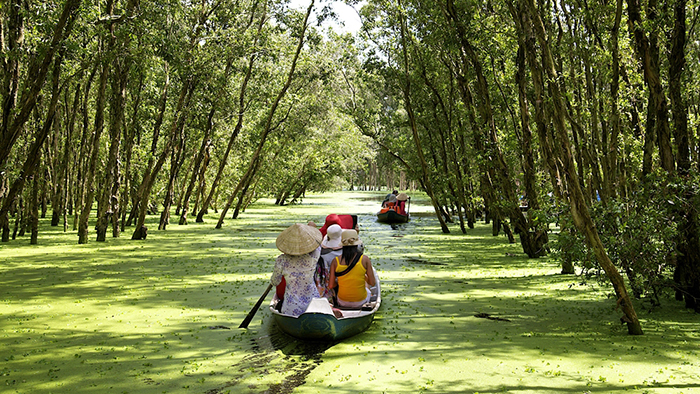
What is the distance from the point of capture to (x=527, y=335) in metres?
6.93

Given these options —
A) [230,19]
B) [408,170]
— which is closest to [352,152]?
[408,170]

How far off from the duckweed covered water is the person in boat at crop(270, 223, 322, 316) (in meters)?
0.47

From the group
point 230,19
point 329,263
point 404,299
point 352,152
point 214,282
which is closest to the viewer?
point 329,263

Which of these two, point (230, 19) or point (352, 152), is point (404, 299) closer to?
point (230, 19)

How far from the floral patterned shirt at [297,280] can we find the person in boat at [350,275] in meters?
0.57

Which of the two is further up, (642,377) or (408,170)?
(408,170)

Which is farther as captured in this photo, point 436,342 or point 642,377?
point 436,342

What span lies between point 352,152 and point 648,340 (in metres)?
32.4

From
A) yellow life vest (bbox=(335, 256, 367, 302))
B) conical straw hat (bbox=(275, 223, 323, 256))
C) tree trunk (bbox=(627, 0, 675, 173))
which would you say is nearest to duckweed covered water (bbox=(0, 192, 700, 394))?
yellow life vest (bbox=(335, 256, 367, 302))

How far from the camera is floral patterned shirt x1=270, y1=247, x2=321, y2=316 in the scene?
6930 mm

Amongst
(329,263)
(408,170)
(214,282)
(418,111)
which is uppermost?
(418,111)

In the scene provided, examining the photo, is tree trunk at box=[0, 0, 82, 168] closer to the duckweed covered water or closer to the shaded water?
the duckweed covered water

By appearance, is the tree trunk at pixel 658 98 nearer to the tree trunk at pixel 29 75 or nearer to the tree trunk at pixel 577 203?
the tree trunk at pixel 577 203

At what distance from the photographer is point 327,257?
27.2ft
